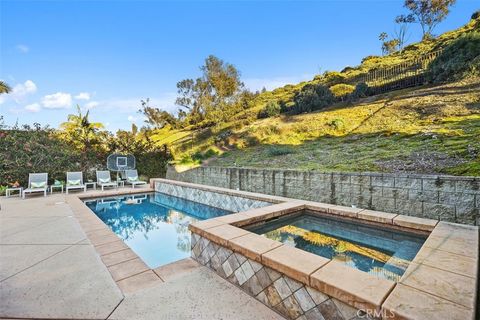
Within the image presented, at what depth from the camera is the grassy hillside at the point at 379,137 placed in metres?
5.59

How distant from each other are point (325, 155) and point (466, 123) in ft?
13.4

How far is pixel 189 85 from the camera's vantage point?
24531 mm

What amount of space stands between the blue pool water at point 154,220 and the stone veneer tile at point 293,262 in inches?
87.5

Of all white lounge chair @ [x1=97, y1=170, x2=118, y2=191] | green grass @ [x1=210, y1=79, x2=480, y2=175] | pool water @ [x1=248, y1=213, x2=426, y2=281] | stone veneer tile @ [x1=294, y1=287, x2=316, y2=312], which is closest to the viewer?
stone veneer tile @ [x1=294, y1=287, x2=316, y2=312]

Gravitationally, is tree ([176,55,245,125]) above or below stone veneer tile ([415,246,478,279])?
above

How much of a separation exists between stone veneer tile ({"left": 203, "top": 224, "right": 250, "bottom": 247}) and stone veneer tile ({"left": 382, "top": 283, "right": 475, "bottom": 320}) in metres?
1.70

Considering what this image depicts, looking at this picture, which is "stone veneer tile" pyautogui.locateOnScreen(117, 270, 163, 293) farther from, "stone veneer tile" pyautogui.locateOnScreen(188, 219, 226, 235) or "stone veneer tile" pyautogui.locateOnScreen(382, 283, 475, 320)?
"stone veneer tile" pyautogui.locateOnScreen(382, 283, 475, 320)

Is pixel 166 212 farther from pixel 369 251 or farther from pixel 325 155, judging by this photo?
pixel 369 251

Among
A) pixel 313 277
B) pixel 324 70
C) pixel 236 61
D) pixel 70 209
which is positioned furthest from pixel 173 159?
pixel 324 70

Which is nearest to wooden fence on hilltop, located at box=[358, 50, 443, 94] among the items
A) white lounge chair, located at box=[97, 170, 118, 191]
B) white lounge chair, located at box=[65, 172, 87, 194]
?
white lounge chair, located at box=[97, 170, 118, 191]

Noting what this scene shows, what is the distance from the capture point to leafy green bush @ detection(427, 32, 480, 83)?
10.2m

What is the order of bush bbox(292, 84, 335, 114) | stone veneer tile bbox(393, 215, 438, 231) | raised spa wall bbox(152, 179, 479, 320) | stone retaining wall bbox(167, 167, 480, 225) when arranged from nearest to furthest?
raised spa wall bbox(152, 179, 479, 320) → stone veneer tile bbox(393, 215, 438, 231) → stone retaining wall bbox(167, 167, 480, 225) → bush bbox(292, 84, 335, 114)

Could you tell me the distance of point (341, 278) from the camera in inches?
76.5

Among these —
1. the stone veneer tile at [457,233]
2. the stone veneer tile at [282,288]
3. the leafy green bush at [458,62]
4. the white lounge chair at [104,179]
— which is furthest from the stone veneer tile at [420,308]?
the leafy green bush at [458,62]
